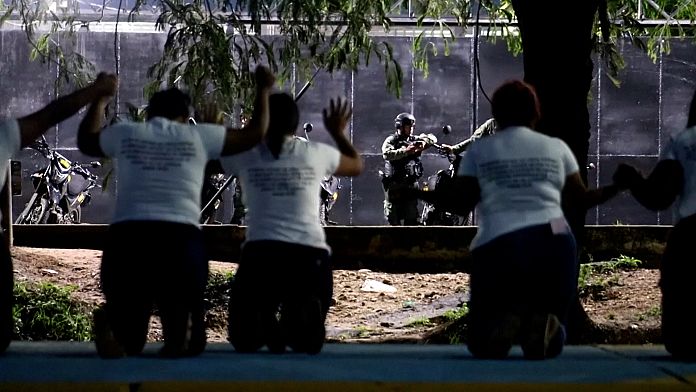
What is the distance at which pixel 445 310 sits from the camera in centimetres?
1184

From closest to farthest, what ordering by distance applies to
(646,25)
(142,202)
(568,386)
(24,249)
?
(568,386)
(142,202)
(24,249)
(646,25)

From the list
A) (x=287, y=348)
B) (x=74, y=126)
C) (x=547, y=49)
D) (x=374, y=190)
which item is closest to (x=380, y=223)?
(x=374, y=190)

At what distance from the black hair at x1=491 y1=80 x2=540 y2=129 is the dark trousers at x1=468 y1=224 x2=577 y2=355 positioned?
22.0 inches

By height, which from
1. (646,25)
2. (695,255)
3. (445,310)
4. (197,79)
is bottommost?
(445,310)

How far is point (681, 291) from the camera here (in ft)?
19.8

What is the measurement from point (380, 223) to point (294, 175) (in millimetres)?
14722

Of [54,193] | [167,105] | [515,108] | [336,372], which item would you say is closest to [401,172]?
[54,193]

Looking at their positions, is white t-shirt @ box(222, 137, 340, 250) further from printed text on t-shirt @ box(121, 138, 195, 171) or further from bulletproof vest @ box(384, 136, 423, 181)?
bulletproof vest @ box(384, 136, 423, 181)

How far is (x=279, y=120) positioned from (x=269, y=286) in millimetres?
861

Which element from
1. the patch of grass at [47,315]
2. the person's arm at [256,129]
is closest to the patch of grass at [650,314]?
the patch of grass at [47,315]

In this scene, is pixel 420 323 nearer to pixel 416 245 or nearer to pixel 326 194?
pixel 416 245

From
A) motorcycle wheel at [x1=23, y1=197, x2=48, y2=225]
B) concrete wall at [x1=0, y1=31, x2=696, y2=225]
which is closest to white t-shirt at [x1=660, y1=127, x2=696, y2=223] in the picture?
motorcycle wheel at [x1=23, y1=197, x2=48, y2=225]

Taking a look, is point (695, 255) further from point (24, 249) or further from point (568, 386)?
point (24, 249)

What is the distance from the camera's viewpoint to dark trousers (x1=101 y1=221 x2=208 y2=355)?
582 cm
